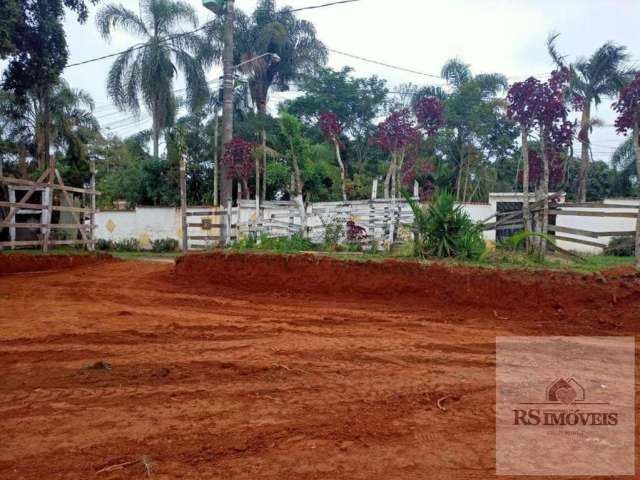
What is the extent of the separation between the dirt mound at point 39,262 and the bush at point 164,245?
5.36 m

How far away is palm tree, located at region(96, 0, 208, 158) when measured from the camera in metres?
25.0

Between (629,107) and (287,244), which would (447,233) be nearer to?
(629,107)

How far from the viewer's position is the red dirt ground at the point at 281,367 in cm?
292

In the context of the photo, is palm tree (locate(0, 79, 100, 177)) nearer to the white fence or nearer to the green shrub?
the white fence

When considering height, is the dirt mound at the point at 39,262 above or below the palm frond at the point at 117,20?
below

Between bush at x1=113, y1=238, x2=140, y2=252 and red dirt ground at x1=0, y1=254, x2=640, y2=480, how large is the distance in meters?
10.7

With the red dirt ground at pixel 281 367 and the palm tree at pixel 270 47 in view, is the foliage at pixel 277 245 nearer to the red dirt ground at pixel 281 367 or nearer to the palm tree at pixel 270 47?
the red dirt ground at pixel 281 367

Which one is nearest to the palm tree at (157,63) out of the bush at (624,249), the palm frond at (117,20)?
the palm frond at (117,20)

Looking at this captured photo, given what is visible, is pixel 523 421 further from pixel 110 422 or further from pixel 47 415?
pixel 47 415

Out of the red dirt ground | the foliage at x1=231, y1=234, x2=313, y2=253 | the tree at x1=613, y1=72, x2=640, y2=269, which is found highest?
the tree at x1=613, y1=72, x2=640, y2=269

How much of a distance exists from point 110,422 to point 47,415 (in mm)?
507

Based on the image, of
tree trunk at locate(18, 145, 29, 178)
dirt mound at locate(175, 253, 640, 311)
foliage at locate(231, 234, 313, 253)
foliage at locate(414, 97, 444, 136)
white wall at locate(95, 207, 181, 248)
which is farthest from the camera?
tree trunk at locate(18, 145, 29, 178)

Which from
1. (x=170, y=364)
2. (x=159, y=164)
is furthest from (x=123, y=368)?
(x=159, y=164)

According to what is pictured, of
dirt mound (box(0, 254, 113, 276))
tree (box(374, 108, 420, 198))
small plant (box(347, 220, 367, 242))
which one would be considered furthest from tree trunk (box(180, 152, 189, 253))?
tree (box(374, 108, 420, 198))
